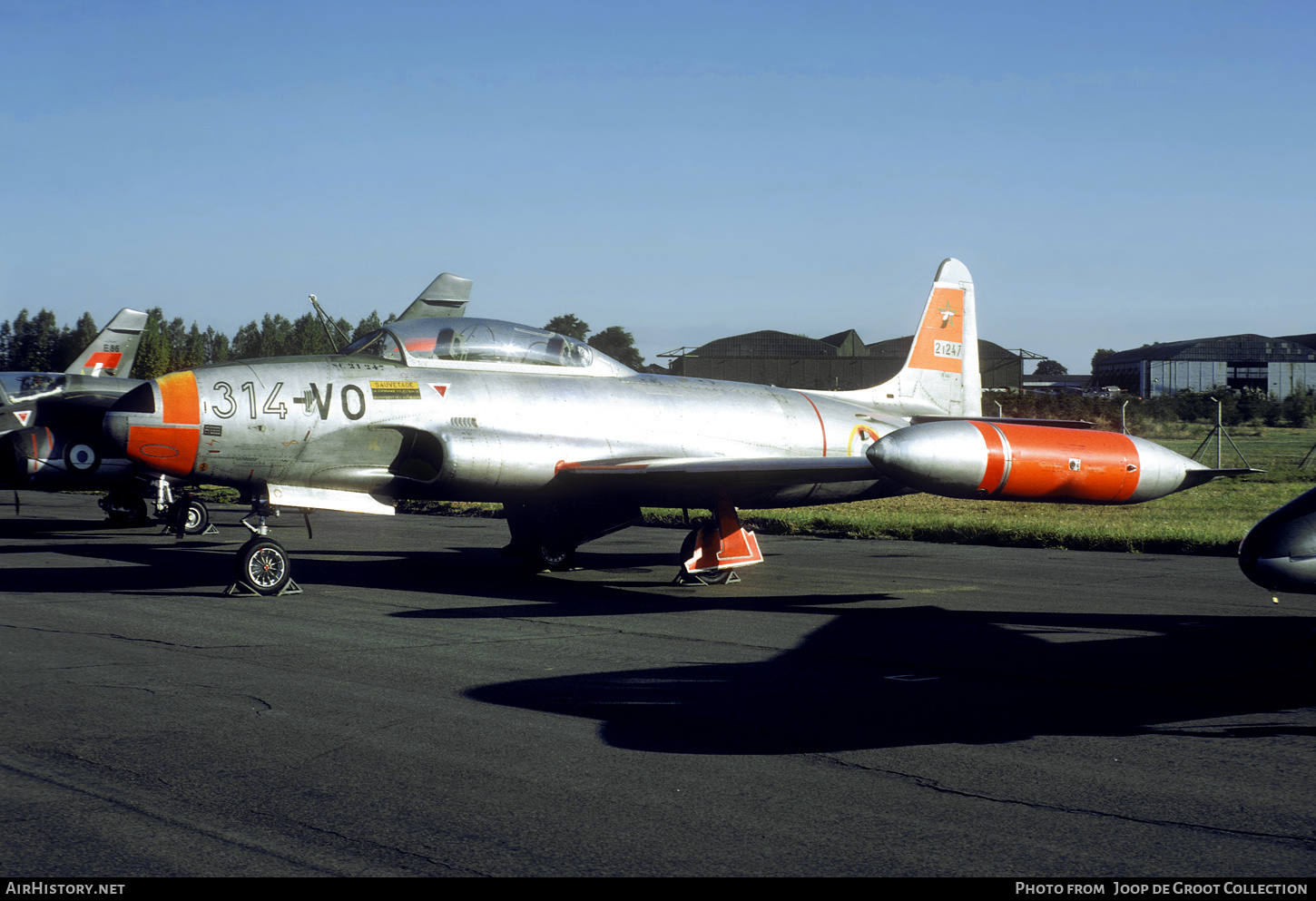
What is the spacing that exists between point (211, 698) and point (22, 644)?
283 centimetres

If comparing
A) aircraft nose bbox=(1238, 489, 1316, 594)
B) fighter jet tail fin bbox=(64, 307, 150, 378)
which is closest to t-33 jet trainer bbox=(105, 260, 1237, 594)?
aircraft nose bbox=(1238, 489, 1316, 594)

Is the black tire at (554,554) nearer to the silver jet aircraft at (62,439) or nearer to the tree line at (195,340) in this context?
the silver jet aircraft at (62,439)

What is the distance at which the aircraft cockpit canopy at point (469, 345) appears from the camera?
39.4 ft

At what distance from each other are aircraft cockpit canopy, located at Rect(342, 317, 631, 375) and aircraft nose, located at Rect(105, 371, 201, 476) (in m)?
1.99

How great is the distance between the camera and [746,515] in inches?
864

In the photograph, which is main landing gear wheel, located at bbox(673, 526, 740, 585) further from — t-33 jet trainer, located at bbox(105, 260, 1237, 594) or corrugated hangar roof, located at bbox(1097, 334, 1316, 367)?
corrugated hangar roof, located at bbox(1097, 334, 1316, 367)

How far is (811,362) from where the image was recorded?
71438 millimetres

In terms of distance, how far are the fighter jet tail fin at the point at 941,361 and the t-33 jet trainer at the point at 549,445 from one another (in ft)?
4.84

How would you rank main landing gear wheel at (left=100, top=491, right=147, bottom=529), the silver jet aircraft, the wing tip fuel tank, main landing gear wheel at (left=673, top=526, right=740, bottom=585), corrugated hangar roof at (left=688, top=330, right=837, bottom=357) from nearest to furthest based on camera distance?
1. the wing tip fuel tank
2. main landing gear wheel at (left=673, top=526, right=740, bottom=585)
3. the silver jet aircraft
4. main landing gear wheel at (left=100, top=491, right=147, bottom=529)
5. corrugated hangar roof at (left=688, top=330, right=837, bottom=357)

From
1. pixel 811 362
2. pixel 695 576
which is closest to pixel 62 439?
pixel 695 576

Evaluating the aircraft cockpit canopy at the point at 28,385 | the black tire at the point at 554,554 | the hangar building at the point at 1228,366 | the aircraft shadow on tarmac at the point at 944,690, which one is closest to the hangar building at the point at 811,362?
the hangar building at the point at 1228,366

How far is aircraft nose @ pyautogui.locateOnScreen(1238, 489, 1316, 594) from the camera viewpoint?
260 inches

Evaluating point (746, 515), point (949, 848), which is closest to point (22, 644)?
point (949, 848)
